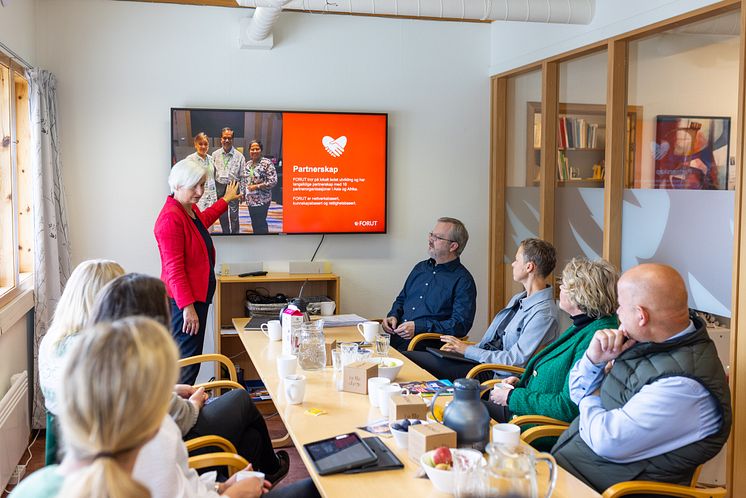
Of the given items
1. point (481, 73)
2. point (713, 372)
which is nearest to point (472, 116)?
point (481, 73)

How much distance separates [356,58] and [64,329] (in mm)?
4013

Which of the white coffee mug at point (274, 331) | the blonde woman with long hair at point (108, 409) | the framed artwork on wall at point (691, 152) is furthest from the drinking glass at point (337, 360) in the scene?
the framed artwork on wall at point (691, 152)

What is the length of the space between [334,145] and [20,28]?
2.26 metres

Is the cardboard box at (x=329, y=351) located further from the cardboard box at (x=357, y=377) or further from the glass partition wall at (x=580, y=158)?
the glass partition wall at (x=580, y=158)

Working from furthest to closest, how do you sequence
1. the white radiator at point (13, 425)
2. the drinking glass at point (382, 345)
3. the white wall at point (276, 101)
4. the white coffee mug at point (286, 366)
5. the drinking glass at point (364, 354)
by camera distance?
the white wall at point (276, 101), the white radiator at point (13, 425), the drinking glass at point (382, 345), the drinking glass at point (364, 354), the white coffee mug at point (286, 366)

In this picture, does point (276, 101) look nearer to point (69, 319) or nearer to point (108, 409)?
point (69, 319)

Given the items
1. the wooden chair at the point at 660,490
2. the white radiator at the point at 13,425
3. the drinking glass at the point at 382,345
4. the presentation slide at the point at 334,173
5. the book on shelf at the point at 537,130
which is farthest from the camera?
the presentation slide at the point at 334,173

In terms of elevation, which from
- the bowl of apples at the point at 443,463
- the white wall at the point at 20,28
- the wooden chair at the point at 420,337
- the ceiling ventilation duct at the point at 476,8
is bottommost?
the wooden chair at the point at 420,337

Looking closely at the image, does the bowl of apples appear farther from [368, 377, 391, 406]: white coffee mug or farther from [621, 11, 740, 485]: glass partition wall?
[621, 11, 740, 485]: glass partition wall

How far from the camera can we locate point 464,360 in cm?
402

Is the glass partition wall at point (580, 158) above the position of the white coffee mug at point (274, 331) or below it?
above

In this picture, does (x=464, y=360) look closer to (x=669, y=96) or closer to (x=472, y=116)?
(x=669, y=96)

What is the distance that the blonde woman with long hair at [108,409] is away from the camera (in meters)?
1.27

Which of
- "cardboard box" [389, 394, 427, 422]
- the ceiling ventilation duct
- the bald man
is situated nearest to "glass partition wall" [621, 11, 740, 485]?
the ceiling ventilation duct
